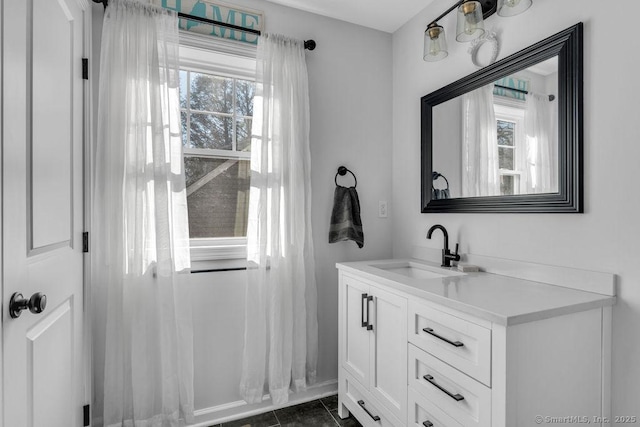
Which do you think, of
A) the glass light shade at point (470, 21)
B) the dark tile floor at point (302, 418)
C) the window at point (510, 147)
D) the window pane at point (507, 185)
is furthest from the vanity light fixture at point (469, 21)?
the dark tile floor at point (302, 418)

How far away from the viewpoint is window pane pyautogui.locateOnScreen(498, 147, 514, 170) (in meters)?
1.61

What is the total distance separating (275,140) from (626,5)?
1.61 metres

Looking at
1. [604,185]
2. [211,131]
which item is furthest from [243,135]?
[604,185]

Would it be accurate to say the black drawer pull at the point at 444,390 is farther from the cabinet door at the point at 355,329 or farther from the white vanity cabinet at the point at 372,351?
the cabinet door at the point at 355,329

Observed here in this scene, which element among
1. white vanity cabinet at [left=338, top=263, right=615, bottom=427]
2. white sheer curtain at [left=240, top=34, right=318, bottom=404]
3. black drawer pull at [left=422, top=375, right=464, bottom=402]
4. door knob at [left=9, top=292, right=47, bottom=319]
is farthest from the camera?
white sheer curtain at [left=240, top=34, right=318, bottom=404]

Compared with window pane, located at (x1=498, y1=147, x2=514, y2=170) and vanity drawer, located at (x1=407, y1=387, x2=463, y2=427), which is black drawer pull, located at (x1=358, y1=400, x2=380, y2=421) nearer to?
vanity drawer, located at (x1=407, y1=387, x2=463, y2=427)

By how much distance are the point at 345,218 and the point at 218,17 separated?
4.61ft

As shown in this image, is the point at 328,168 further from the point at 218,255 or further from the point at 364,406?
the point at 364,406

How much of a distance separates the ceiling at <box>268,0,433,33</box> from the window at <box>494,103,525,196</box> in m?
0.95

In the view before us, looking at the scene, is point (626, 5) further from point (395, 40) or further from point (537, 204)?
point (395, 40)

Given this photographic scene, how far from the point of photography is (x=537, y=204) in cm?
148

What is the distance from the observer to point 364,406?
5.81 ft

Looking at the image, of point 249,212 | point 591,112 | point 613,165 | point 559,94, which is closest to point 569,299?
point 613,165

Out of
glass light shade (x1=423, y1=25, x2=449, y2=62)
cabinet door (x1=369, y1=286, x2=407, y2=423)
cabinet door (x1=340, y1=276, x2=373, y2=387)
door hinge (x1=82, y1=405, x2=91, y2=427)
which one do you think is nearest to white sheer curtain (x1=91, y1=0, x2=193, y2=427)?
door hinge (x1=82, y1=405, x2=91, y2=427)
